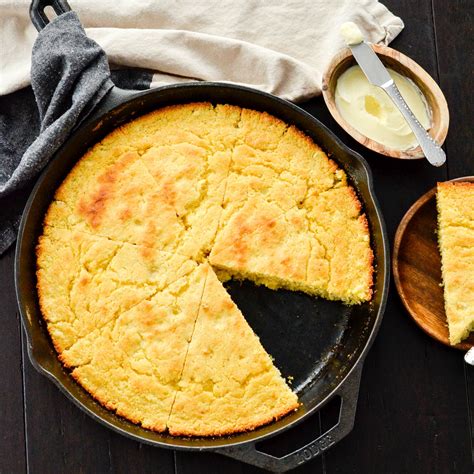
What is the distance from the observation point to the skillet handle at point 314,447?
3.61 metres

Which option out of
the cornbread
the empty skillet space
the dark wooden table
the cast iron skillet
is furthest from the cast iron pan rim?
the cornbread

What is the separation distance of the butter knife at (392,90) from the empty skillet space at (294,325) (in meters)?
1.04

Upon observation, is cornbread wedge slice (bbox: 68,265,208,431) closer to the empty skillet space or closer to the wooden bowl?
the empty skillet space

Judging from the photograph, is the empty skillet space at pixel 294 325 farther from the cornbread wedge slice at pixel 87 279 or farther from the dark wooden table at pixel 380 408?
the cornbread wedge slice at pixel 87 279

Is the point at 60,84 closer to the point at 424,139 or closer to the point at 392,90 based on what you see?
the point at 392,90

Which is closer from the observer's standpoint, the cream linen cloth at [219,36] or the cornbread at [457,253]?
the cornbread at [457,253]

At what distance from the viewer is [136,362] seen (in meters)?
3.82

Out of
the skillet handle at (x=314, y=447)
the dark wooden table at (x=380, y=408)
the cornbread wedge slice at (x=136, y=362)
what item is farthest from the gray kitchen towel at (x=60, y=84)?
the skillet handle at (x=314, y=447)

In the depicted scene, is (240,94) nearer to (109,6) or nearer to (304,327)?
(109,6)

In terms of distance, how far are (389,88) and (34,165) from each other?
2076 millimetres

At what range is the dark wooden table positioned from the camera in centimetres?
404

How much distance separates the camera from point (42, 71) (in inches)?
149

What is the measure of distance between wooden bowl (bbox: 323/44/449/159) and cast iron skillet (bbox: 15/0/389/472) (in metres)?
0.17

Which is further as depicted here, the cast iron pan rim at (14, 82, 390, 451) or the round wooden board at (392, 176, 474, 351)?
the round wooden board at (392, 176, 474, 351)
